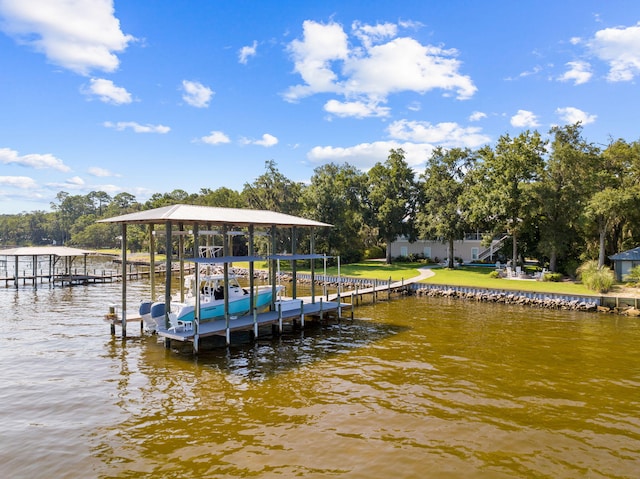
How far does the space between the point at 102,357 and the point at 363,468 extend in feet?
43.8

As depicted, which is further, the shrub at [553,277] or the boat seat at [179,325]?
the shrub at [553,277]

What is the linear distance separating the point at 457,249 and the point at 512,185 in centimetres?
1842

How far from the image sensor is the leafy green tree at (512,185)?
3834 cm

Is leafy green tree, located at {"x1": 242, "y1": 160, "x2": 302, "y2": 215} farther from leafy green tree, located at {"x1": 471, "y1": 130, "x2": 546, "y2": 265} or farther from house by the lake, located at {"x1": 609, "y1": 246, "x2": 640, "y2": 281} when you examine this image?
house by the lake, located at {"x1": 609, "y1": 246, "x2": 640, "y2": 281}

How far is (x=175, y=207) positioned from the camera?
66.7 feet

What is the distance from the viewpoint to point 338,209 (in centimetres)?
5231

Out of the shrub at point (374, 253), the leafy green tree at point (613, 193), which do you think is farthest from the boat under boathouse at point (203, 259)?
the shrub at point (374, 253)

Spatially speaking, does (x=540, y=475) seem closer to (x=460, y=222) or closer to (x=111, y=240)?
(x=460, y=222)

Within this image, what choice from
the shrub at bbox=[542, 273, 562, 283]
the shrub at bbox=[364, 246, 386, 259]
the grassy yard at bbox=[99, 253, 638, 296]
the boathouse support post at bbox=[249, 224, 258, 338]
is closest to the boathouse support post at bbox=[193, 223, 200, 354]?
the boathouse support post at bbox=[249, 224, 258, 338]

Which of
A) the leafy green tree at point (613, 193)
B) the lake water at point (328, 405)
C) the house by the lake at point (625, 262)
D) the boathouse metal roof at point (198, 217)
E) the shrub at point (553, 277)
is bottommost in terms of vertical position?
the lake water at point (328, 405)

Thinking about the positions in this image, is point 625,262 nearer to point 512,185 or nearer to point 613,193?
point 613,193

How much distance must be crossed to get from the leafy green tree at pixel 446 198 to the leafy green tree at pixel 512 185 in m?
3.21

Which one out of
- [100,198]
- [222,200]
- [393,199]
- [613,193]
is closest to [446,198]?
[393,199]

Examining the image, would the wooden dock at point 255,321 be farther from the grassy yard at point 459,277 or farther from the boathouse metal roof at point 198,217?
the grassy yard at point 459,277
